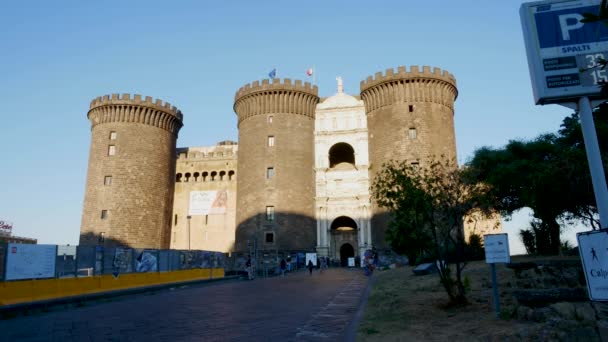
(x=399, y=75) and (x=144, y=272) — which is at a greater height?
(x=399, y=75)

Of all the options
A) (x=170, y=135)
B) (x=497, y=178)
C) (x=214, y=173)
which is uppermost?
(x=170, y=135)

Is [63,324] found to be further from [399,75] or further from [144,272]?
[399,75]

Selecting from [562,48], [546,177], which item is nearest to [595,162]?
[562,48]

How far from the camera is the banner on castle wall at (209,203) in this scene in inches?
1729

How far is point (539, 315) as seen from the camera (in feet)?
23.5

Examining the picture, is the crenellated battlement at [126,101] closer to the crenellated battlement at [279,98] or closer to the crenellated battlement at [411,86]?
the crenellated battlement at [279,98]

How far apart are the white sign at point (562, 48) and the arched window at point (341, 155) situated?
36.8 metres

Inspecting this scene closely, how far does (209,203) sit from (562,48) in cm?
4036

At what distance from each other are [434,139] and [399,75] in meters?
6.24

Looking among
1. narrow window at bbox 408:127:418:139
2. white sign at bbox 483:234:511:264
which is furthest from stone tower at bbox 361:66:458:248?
white sign at bbox 483:234:511:264

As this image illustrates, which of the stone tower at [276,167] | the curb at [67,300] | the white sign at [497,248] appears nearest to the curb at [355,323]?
the white sign at [497,248]

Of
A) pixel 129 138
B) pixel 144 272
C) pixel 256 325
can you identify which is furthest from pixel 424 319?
pixel 129 138

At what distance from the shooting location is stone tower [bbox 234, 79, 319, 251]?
3688 centimetres

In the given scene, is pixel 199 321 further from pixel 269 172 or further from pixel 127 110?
pixel 127 110
